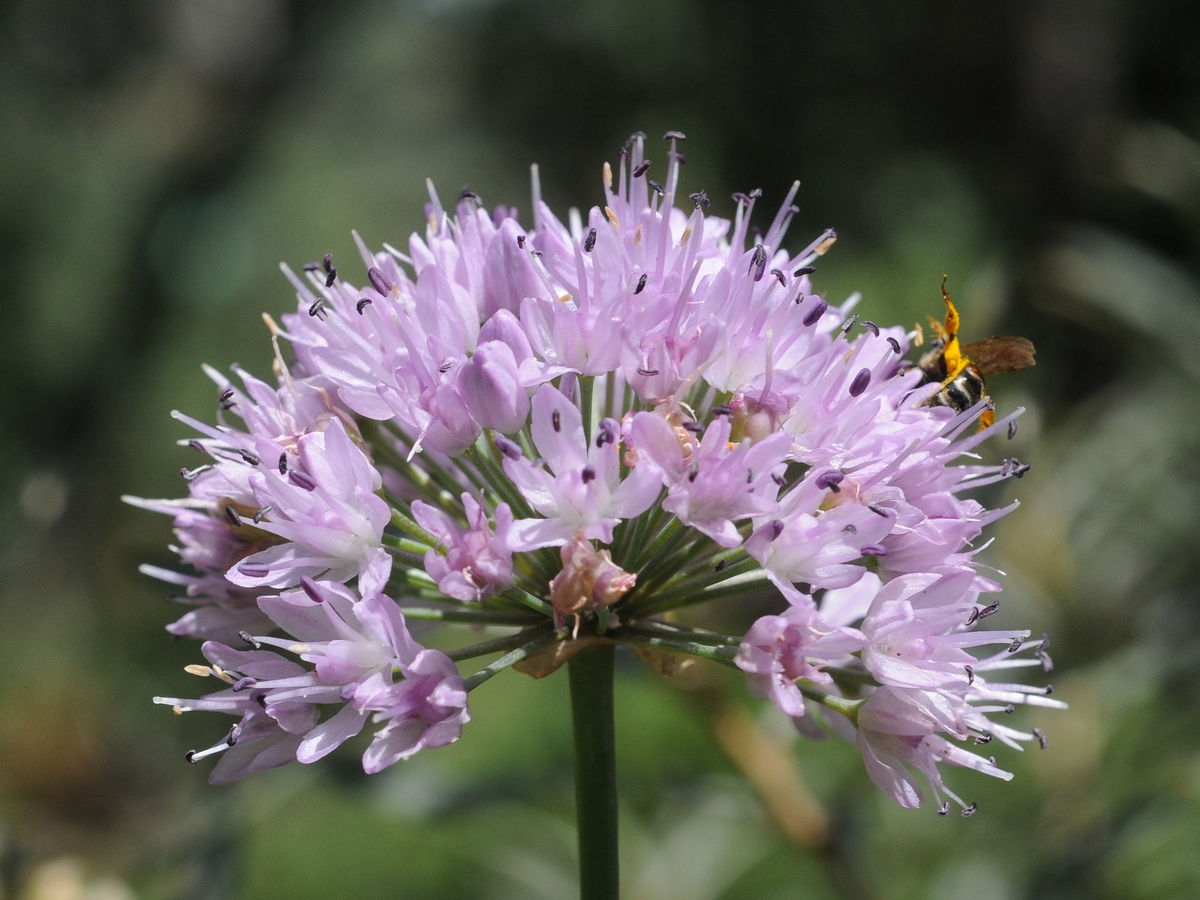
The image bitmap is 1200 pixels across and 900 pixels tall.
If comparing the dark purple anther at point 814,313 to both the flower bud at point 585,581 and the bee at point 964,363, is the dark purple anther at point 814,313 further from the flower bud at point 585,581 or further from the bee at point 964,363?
the flower bud at point 585,581

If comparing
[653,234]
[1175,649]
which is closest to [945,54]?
[1175,649]

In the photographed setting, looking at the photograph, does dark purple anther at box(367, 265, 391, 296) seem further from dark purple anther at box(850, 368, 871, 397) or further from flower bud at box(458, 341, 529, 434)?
dark purple anther at box(850, 368, 871, 397)

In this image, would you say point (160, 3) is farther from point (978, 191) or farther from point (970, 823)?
point (970, 823)

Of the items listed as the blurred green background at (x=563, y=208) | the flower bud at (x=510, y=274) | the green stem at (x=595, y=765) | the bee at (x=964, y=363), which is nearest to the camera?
the green stem at (x=595, y=765)

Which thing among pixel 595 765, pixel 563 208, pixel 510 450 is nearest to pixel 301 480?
pixel 510 450

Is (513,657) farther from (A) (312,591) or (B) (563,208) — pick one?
(B) (563,208)

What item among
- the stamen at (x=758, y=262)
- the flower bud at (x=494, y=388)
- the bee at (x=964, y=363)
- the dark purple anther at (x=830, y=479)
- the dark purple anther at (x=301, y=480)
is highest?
the stamen at (x=758, y=262)

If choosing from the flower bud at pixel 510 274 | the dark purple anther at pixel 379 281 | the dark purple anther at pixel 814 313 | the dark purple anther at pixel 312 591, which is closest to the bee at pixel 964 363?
the dark purple anther at pixel 814 313

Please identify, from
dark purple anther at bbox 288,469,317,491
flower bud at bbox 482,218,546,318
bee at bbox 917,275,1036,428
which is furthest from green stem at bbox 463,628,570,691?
bee at bbox 917,275,1036,428
